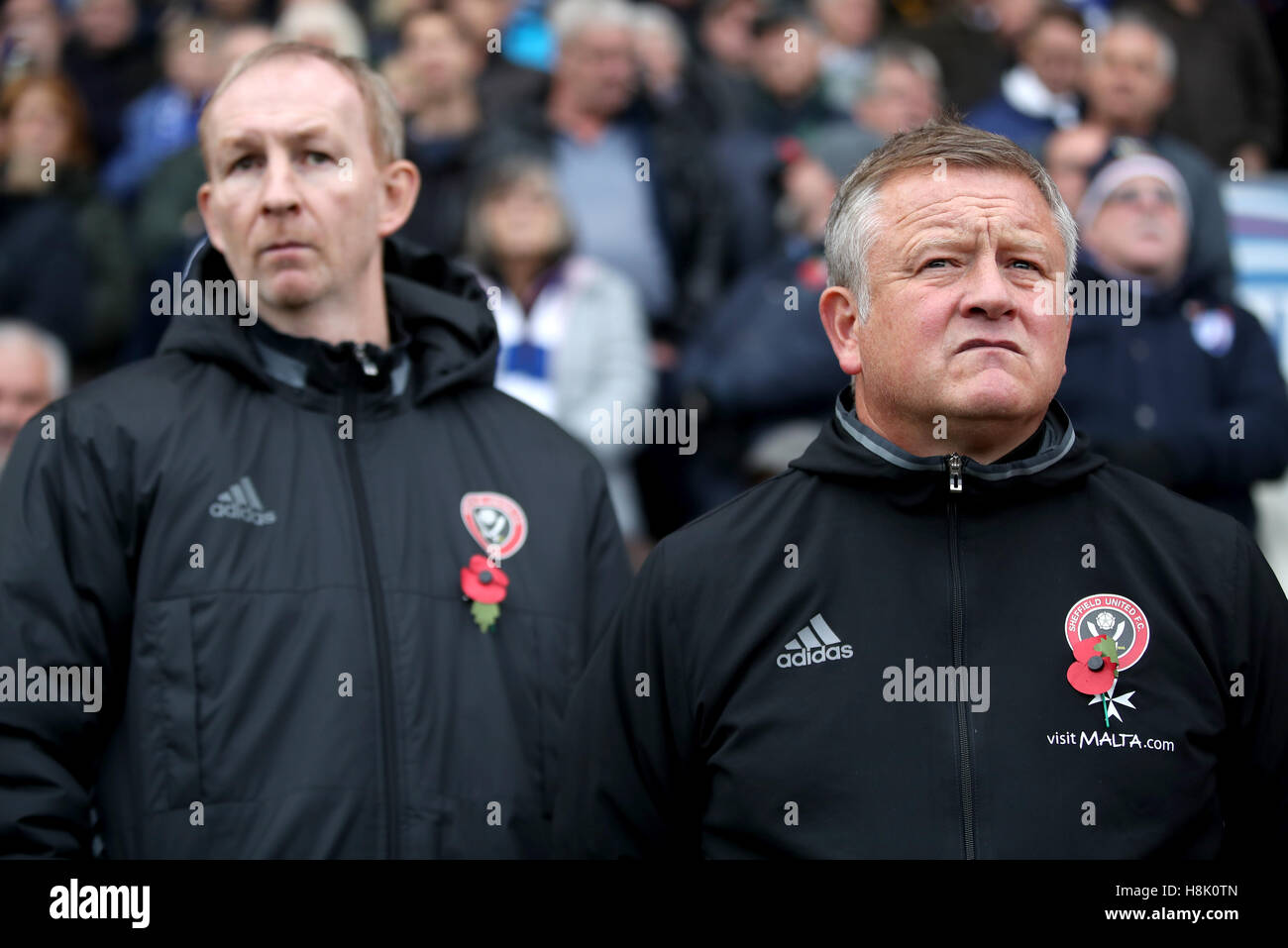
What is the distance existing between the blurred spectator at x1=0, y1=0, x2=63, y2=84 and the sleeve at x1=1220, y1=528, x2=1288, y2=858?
7132mm

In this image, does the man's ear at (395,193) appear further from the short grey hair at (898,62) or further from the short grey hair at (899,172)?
the short grey hair at (898,62)

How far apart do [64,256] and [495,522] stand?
4.58 m

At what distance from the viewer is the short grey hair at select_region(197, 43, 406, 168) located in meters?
3.91

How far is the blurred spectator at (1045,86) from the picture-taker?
7922 mm

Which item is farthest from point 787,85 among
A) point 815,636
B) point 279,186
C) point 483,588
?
point 815,636

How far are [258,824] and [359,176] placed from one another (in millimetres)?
1394

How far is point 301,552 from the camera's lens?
3.52 metres

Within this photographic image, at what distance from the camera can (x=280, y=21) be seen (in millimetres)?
8430

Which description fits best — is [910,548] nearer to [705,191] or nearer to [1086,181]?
[1086,181]

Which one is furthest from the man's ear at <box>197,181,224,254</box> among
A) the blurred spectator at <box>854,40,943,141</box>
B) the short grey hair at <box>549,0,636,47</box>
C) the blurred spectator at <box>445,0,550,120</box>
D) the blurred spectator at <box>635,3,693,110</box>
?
the blurred spectator at <box>635,3,693,110</box>

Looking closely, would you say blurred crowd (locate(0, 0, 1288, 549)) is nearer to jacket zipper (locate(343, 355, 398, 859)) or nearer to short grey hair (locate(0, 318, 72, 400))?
short grey hair (locate(0, 318, 72, 400))

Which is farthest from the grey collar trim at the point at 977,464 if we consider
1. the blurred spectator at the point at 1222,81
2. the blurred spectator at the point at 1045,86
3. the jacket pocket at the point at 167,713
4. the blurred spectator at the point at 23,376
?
the blurred spectator at the point at 1222,81

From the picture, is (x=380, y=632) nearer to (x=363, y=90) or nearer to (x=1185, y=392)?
(x=363, y=90)

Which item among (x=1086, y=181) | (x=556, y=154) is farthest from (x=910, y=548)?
(x=556, y=154)
